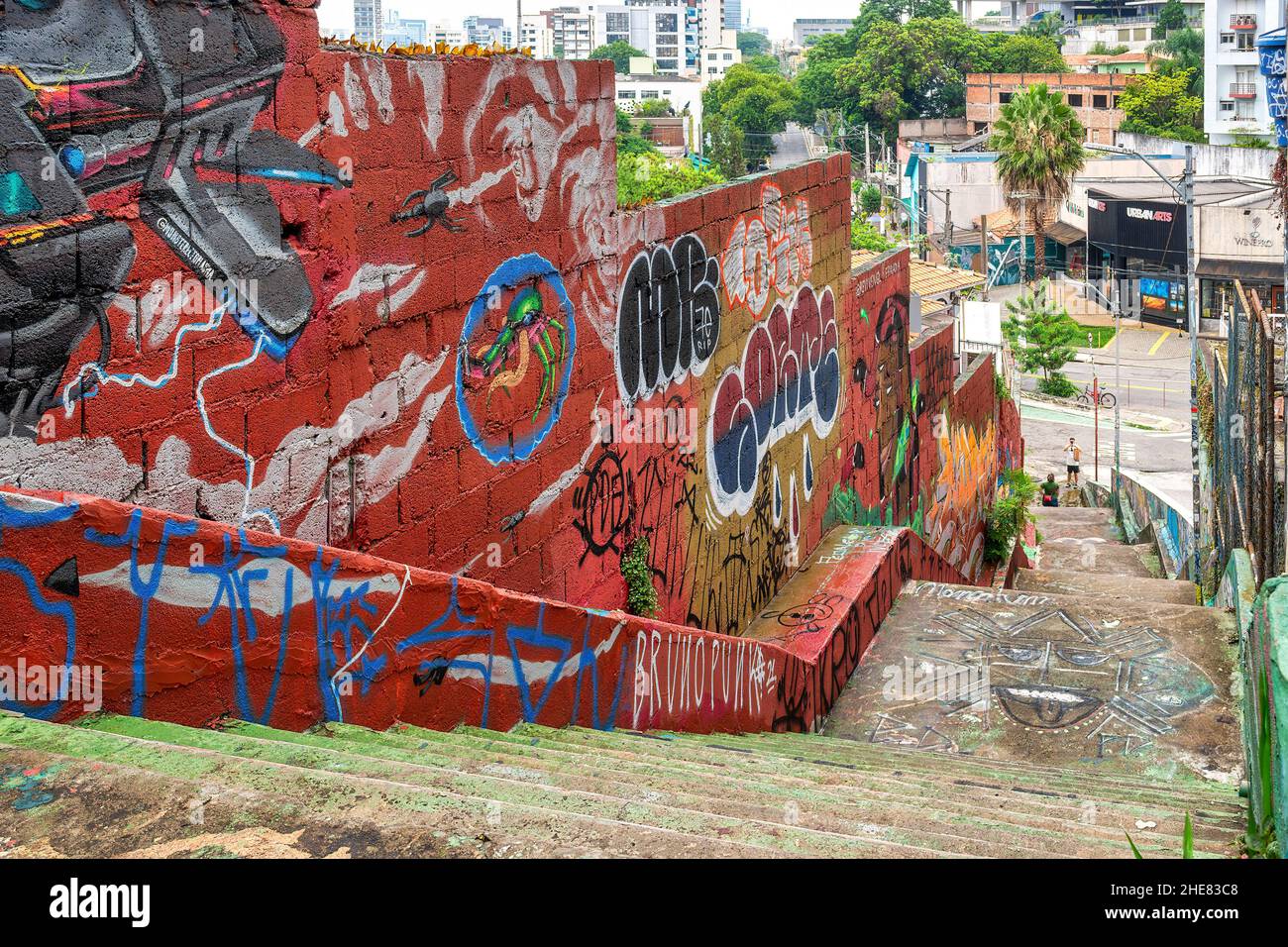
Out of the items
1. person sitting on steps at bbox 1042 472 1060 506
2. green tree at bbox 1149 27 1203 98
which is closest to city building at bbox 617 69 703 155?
green tree at bbox 1149 27 1203 98

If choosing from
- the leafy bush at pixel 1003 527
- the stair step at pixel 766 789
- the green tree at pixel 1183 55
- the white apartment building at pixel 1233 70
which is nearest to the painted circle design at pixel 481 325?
the stair step at pixel 766 789

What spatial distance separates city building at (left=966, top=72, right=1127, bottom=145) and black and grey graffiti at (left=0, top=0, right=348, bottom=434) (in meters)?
94.6

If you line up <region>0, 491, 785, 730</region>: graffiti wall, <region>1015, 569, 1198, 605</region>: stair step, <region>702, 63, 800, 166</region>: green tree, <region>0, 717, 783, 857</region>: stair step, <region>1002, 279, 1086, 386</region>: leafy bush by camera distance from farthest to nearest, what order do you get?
<region>702, 63, 800, 166</region>: green tree → <region>1002, 279, 1086, 386</region>: leafy bush → <region>1015, 569, 1198, 605</region>: stair step → <region>0, 491, 785, 730</region>: graffiti wall → <region>0, 717, 783, 857</region>: stair step

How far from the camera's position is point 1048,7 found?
168m

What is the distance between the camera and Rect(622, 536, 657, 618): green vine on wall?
9.96 metres

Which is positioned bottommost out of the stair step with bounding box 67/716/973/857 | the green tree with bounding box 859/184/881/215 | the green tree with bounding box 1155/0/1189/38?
the stair step with bounding box 67/716/973/857

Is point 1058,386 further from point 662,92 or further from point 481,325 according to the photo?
point 662,92

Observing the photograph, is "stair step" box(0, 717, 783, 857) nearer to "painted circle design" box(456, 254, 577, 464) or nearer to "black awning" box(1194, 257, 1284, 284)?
"painted circle design" box(456, 254, 577, 464)

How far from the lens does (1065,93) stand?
102m

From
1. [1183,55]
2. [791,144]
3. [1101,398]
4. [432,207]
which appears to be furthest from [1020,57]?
[432,207]

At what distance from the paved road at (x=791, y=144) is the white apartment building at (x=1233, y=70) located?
130 feet

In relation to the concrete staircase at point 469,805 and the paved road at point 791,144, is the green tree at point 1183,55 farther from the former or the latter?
the concrete staircase at point 469,805

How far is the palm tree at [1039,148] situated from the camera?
160 ft
